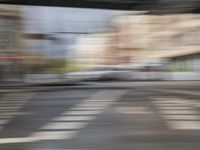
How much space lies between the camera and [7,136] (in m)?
8.12

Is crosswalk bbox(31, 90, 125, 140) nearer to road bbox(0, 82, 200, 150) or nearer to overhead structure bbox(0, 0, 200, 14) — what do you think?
road bbox(0, 82, 200, 150)

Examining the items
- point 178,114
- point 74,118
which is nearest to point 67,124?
point 74,118

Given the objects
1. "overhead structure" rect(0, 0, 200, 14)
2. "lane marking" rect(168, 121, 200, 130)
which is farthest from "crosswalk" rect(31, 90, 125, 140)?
"overhead structure" rect(0, 0, 200, 14)

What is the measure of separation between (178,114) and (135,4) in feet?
22.2

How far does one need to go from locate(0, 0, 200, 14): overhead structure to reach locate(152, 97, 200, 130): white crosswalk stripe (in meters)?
2.99

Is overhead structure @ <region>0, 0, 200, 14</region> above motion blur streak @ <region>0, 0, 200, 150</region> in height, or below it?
above

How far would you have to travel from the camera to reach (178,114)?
10.8 meters

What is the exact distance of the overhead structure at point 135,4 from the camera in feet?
52.9

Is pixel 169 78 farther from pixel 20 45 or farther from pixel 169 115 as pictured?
pixel 169 115

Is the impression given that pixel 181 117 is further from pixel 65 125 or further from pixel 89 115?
pixel 65 125

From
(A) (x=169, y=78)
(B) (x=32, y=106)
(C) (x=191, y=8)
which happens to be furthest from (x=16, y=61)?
(B) (x=32, y=106)

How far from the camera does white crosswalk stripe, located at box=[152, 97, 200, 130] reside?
9.13 metres

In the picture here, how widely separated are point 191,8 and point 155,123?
917cm

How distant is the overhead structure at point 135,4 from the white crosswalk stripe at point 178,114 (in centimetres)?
299
